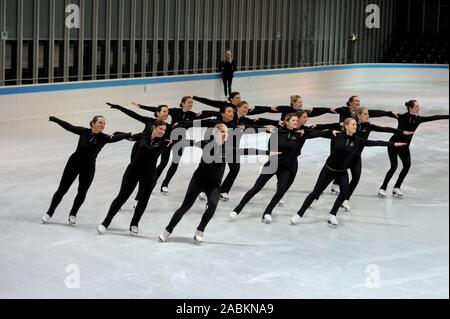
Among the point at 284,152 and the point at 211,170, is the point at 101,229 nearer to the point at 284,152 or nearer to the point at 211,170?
the point at 211,170

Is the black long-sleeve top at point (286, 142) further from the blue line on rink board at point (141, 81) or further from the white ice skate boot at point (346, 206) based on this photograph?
the blue line on rink board at point (141, 81)

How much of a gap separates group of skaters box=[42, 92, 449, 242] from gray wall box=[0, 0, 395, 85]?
1152 cm

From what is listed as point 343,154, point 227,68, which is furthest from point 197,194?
point 227,68

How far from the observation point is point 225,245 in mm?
11492

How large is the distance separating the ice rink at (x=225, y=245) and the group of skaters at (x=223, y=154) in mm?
307

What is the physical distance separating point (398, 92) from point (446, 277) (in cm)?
2842

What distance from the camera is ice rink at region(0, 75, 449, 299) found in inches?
378

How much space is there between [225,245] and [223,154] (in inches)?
46.4

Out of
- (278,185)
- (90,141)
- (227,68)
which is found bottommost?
(278,185)

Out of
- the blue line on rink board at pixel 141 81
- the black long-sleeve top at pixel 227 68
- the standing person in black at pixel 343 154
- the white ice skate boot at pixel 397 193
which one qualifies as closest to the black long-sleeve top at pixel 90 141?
the standing person in black at pixel 343 154

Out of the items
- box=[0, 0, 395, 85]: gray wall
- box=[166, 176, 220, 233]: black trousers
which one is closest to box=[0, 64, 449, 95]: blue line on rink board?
box=[0, 0, 395, 85]: gray wall

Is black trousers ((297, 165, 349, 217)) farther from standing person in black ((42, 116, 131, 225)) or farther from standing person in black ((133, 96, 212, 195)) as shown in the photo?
standing person in black ((42, 116, 131, 225))

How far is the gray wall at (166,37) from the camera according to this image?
2528 centimetres

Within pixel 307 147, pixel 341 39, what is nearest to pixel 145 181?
pixel 307 147
